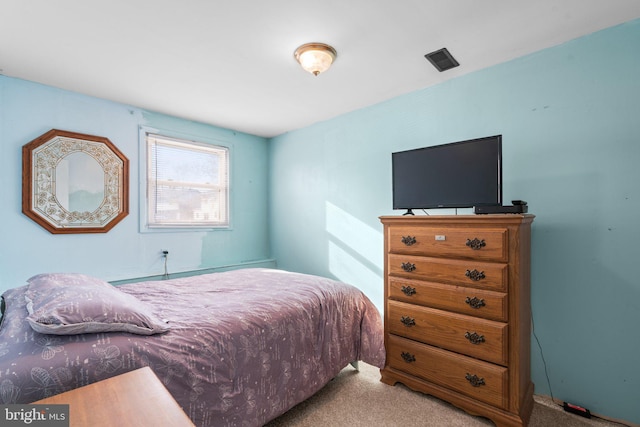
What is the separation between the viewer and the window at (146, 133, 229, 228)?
325cm

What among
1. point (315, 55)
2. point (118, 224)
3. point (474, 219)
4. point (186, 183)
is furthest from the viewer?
point (186, 183)

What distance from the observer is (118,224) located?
2953mm

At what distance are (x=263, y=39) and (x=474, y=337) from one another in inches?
92.5

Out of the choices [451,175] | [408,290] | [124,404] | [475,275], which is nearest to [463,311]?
[475,275]

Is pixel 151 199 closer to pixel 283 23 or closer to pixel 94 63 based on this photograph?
pixel 94 63

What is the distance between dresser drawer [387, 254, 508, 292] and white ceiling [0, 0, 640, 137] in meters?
1.50

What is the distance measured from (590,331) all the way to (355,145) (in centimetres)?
247

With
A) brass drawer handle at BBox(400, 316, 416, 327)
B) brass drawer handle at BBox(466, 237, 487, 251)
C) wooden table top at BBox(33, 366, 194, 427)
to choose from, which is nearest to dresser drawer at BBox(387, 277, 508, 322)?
brass drawer handle at BBox(400, 316, 416, 327)

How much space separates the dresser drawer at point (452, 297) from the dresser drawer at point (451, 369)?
0.29 metres

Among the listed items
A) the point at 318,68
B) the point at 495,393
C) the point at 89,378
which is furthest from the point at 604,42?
the point at 89,378

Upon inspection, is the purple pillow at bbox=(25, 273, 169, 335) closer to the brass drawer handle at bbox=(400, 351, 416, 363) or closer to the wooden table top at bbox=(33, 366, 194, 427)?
the wooden table top at bbox=(33, 366, 194, 427)

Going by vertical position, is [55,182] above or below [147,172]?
below

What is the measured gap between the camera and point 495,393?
169cm

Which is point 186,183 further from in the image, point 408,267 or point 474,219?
point 474,219
